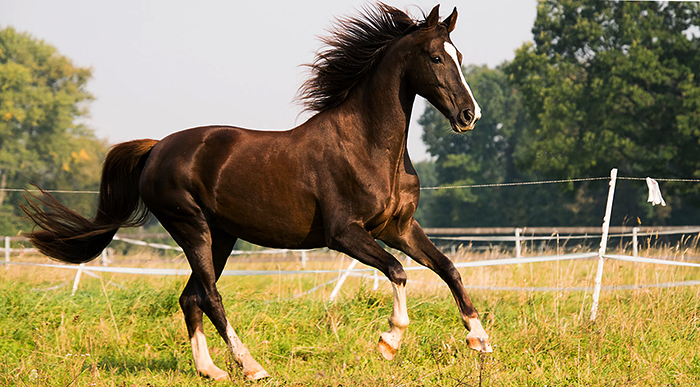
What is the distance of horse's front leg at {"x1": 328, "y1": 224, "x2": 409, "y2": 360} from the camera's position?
3729 millimetres

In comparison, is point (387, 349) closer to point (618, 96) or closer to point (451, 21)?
point (451, 21)

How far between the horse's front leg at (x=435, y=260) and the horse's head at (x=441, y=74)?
0.77 metres

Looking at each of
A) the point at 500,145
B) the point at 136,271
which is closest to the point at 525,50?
the point at 500,145

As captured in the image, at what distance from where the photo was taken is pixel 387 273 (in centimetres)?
380

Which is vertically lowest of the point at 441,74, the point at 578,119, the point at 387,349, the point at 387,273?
the point at 387,349

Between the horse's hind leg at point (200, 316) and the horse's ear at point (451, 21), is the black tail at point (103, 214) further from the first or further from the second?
the horse's ear at point (451, 21)

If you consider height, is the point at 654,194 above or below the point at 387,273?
above

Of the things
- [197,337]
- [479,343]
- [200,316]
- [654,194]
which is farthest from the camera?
[654,194]

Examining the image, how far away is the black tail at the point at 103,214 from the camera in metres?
5.09

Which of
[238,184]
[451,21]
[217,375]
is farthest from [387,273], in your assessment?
[451,21]

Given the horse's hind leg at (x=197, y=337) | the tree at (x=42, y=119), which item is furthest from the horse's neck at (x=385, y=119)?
the tree at (x=42, y=119)

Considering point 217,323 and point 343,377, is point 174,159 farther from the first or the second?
point 343,377

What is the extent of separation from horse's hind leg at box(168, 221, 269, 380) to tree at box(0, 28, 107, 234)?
124ft

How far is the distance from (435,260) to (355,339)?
4.72 feet
